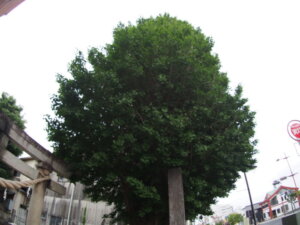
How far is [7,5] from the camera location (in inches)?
327

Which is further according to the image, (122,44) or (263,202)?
(263,202)

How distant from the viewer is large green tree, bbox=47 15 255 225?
8.48 meters

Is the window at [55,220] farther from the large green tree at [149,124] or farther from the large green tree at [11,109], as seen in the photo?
the large green tree at [149,124]

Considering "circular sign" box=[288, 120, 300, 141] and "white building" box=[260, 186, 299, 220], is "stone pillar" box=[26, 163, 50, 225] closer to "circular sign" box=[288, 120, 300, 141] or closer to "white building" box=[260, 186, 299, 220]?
"circular sign" box=[288, 120, 300, 141]

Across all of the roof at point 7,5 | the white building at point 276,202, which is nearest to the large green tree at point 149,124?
the roof at point 7,5

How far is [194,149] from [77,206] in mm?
17058

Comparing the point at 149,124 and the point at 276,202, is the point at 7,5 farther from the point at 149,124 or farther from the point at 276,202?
the point at 276,202

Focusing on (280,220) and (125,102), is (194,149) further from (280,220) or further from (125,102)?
(280,220)

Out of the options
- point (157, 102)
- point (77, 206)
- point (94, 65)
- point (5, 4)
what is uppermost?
point (5, 4)

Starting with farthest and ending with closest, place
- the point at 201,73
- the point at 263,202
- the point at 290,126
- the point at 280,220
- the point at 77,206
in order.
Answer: the point at 263,202, the point at 77,206, the point at 280,220, the point at 201,73, the point at 290,126

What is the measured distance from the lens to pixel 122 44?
9.53 meters

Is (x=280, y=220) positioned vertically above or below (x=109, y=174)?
below

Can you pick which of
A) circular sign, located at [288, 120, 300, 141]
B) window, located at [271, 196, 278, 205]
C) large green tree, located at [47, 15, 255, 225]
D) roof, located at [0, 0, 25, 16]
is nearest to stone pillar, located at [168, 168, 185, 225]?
large green tree, located at [47, 15, 255, 225]

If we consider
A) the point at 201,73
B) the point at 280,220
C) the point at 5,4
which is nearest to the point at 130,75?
the point at 201,73
